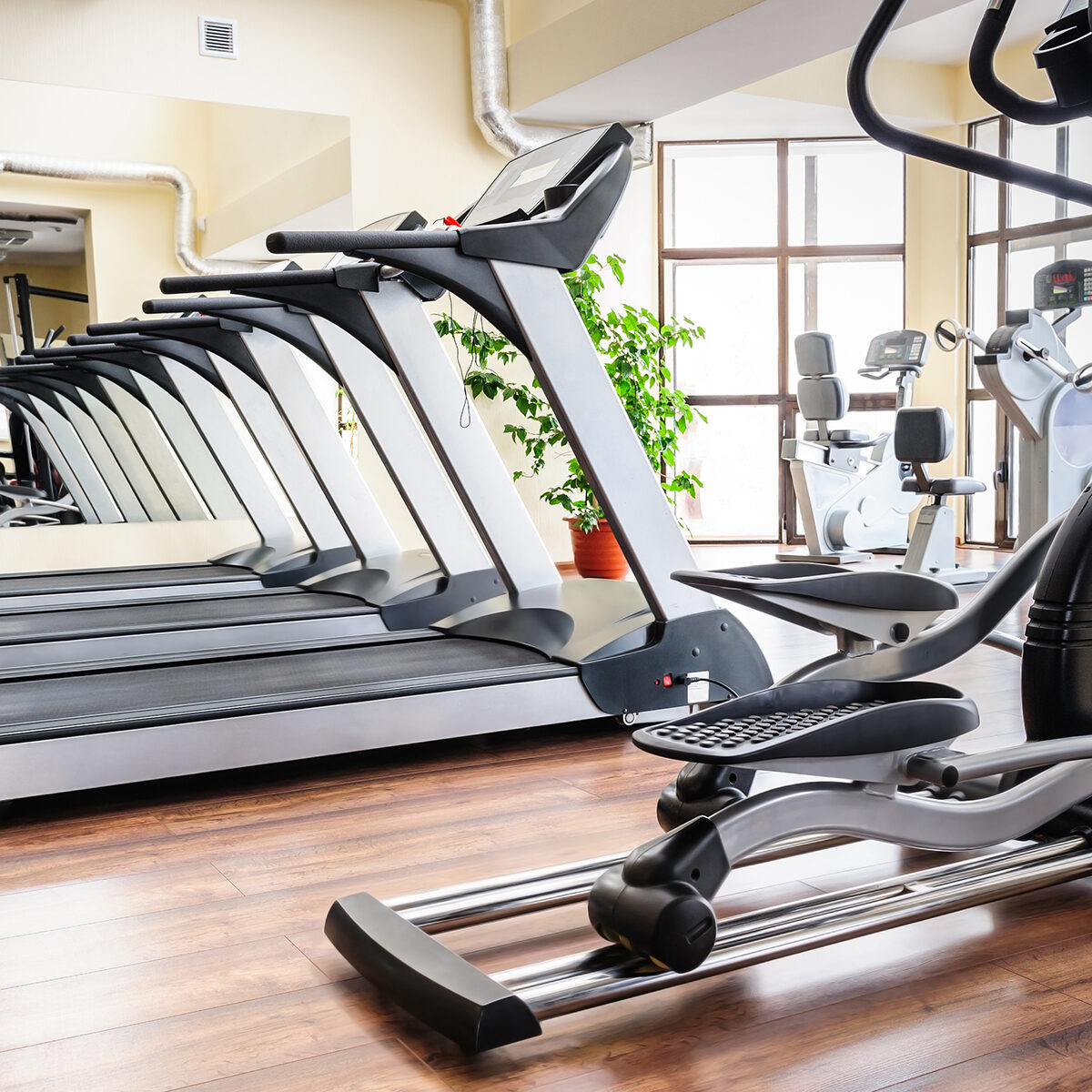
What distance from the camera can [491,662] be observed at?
2918 millimetres

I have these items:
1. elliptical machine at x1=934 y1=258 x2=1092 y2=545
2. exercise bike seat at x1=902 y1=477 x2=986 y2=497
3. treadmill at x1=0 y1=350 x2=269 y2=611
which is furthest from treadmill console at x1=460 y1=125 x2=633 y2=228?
exercise bike seat at x1=902 y1=477 x2=986 y2=497

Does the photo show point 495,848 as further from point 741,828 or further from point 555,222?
point 555,222

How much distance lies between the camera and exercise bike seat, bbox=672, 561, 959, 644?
162 centimetres

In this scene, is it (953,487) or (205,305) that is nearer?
(205,305)

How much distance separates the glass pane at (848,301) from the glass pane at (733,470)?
439 mm

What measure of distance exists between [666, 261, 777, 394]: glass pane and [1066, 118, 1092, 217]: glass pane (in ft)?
6.54

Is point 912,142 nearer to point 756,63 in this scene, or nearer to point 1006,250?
point 756,63

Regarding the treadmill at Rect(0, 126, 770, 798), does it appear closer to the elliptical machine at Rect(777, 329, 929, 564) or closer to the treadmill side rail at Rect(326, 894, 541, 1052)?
the treadmill side rail at Rect(326, 894, 541, 1052)

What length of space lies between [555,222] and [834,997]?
189cm

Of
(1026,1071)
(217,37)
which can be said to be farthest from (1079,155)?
(1026,1071)

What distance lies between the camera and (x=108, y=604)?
409cm

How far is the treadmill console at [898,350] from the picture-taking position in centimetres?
632

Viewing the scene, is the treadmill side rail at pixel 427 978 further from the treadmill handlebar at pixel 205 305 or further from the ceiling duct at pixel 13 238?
the ceiling duct at pixel 13 238

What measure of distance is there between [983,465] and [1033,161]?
2029 millimetres
